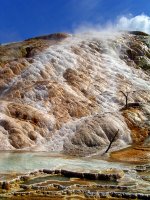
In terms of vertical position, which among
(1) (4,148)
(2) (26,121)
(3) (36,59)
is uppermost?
(3) (36,59)

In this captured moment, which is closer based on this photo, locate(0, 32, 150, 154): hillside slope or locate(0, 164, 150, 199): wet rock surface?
locate(0, 164, 150, 199): wet rock surface

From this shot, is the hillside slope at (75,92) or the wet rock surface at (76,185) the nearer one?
the wet rock surface at (76,185)

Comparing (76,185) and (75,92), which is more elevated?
(75,92)

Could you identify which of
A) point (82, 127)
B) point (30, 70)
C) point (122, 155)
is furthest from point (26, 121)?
point (30, 70)

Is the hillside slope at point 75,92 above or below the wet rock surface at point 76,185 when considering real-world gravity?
above

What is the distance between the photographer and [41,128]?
7038 cm

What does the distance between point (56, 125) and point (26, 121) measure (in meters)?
5.01

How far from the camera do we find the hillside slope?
2675 inches

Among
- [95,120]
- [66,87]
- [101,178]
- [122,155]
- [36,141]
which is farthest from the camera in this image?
[66,87]

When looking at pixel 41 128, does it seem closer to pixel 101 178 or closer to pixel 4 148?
pixel 4 148

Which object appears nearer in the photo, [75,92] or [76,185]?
[76,185]

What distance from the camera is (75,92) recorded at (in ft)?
290

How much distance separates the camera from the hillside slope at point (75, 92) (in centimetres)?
6794

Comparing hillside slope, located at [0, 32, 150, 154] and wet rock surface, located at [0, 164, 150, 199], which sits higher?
hillside slope, located at [0, 32, 150, 154]
